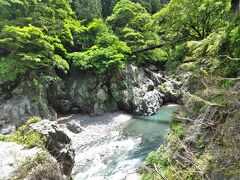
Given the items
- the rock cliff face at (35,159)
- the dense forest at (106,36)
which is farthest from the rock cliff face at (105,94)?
the rock cliff face at (35,159)

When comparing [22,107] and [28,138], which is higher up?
[28,138]

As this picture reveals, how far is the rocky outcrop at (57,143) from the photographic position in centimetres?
1062

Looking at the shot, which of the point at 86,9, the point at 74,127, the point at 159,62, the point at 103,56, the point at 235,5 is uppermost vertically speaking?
the point at 86,9

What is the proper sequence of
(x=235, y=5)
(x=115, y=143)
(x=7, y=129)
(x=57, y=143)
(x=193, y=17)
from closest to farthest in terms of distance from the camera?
(x=57, y=143) < (x=235, y=5) < (x=193, y=17) < (x=115, y=143) < (x=7, y=129)

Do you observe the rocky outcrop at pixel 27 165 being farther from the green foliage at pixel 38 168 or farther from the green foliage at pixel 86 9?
the green foliage at pixel 86 9

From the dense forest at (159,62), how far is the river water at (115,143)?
2806 millimetres

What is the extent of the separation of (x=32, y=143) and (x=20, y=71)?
468 inches

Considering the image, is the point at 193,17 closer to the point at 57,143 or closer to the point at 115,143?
the point at 115,143

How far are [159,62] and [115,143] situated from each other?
72.6ft

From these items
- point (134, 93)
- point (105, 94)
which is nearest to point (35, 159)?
point (105, 94)

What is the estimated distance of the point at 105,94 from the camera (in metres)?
26.2

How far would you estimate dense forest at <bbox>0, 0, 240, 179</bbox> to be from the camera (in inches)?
305

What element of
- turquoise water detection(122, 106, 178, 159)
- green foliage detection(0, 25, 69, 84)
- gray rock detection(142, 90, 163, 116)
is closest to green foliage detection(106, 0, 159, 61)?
Result: gray rock detection(142, 90, 163, 116)

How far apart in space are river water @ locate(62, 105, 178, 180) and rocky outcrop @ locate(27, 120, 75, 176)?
1945 millimetres
